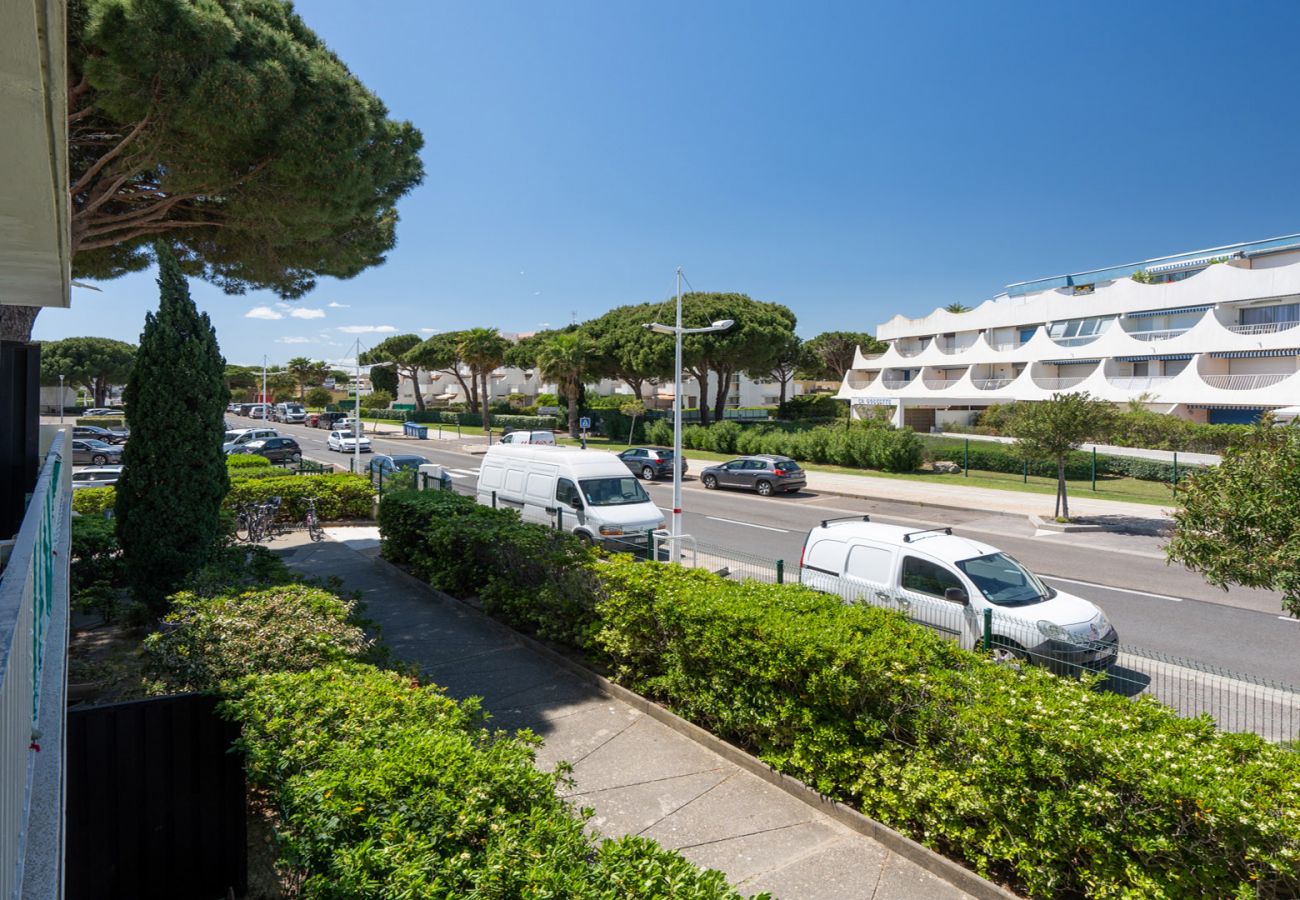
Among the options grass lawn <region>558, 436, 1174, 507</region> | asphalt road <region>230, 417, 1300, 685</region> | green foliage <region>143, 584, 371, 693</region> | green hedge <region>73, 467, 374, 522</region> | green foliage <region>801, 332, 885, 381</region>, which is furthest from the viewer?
green foliage <region>801, 332, 885, 381</region>

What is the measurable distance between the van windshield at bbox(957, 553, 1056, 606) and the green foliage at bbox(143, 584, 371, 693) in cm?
670

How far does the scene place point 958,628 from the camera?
26.3 feet

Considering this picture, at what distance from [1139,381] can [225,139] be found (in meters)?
43.4

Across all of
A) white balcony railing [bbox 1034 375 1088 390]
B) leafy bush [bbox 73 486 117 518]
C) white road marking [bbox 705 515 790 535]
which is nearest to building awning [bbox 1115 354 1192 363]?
white balcony railing [bbox 1034 375 1088 390]

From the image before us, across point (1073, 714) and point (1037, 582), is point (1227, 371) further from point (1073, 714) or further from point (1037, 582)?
point (1073, 714)

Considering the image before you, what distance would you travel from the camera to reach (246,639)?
17.9 ft

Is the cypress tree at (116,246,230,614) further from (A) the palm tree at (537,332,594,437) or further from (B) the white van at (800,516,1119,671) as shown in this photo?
(A) the palm tree at (537,332,594,437)

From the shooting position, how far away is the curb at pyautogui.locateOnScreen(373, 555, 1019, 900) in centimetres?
466

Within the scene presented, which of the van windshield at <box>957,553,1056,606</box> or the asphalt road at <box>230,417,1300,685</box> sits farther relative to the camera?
the asphalt road at <box>230,417,1300,685</box>

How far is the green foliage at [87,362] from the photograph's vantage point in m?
69.4

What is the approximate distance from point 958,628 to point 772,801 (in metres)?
3.51

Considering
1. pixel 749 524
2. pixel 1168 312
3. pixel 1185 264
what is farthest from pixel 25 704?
pixel 1185 264

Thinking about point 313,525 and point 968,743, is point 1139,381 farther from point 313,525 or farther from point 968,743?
point 968,743

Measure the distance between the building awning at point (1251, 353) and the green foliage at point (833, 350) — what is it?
102 feet
